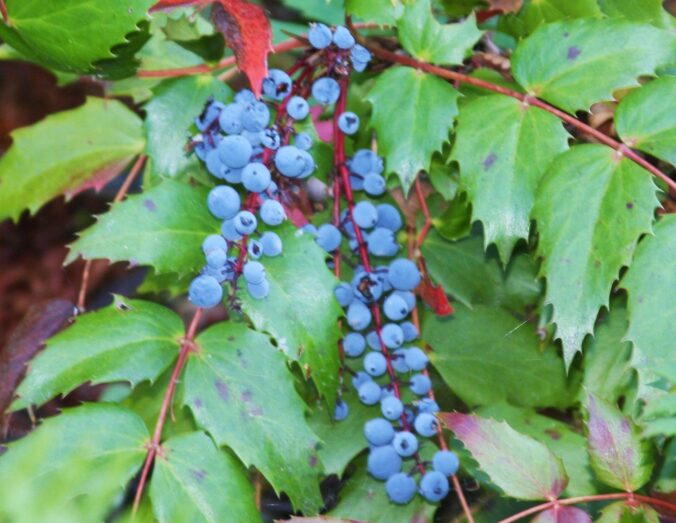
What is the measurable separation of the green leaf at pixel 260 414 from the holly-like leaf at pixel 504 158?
28 cm

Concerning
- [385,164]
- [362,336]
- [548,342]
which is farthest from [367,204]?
[548,342]

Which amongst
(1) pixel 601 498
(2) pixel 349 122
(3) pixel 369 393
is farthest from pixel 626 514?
(2) pixel 349 122

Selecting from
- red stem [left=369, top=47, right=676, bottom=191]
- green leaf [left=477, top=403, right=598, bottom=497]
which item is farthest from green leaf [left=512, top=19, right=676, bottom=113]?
green leaf [left=477, top=403, right=598, bottom=497]

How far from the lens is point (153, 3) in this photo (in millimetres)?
981

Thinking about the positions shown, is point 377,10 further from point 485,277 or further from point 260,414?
point 260,414

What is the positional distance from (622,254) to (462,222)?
0.25 meters

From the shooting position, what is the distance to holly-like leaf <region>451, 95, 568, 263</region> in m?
1.01

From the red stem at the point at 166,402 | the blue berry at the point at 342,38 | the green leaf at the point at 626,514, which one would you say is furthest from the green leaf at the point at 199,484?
the blue berry at the point at 342,38

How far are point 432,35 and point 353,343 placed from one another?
15.0 inches

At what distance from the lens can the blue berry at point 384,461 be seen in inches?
40.1

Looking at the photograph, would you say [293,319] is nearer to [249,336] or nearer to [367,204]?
[249,336]

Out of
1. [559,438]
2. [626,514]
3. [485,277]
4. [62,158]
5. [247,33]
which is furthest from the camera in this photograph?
[62,158]

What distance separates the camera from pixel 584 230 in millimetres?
976

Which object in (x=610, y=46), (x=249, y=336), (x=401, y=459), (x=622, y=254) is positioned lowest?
(x=401, y=459)
